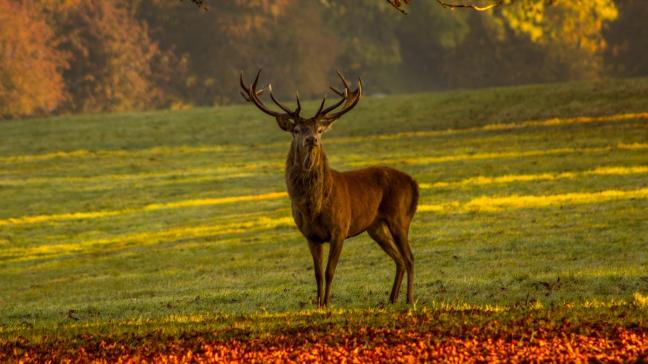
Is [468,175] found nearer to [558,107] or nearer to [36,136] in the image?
[558,107]

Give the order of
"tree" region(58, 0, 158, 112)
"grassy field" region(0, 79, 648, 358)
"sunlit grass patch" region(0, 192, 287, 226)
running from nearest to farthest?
"grassy field" region(0, 79, 648, 358) → "sunlit grass patch" region(0, 192, 287, 226) → "tree" region(58, 0, 158, 112)

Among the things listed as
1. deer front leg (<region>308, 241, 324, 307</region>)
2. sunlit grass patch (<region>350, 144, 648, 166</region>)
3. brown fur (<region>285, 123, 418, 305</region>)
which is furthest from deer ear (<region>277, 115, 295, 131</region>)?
sunlit grass patch (<region>350, 144, 648, 166</region>)

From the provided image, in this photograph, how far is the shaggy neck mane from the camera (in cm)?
1514

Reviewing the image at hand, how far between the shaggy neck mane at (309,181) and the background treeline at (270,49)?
60.5 metres

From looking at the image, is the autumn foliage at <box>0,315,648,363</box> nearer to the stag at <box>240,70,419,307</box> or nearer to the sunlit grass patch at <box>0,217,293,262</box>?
the stag at <box>240,70,419,307</box>

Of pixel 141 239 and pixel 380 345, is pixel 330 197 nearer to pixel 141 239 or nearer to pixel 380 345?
pixel 380 345

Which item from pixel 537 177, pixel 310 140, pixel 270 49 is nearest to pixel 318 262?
pixel 310 140

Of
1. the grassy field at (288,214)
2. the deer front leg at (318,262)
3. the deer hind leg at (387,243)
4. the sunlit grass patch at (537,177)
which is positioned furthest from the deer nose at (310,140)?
the sunlit grass patch at (537,177)

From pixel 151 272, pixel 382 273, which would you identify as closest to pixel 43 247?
pixel 151 272

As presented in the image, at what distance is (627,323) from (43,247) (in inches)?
787

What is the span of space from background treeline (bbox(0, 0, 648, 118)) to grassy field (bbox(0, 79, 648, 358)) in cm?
1560

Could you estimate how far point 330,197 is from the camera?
50.0 ft

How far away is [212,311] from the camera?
17141mm

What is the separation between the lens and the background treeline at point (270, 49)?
76.7 metres
